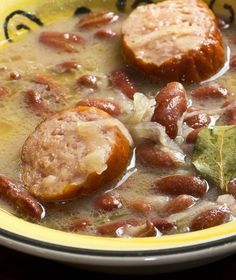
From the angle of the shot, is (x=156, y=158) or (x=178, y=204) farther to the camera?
(x=156, y=158)

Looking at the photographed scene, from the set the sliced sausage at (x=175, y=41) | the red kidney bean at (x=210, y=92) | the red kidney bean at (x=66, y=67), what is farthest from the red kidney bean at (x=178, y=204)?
the red kidney bean at (x=66, y=67)

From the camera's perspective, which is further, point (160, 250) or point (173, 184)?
point (173, 184)

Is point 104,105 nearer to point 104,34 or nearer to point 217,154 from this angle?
point 217,154

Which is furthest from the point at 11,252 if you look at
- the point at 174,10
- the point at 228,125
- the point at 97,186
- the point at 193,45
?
the point at 174,10

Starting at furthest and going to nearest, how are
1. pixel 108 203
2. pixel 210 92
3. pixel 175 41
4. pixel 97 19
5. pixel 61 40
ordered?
pixel 97 19 → pixel 61 40 → pixel 175 41 → pixel 210 92 → pixel 108 203

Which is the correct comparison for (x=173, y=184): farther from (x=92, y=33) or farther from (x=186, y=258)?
(x=92, y=33)

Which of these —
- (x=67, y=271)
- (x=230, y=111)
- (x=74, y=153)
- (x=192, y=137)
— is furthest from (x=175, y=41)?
(x=67, y=271)
